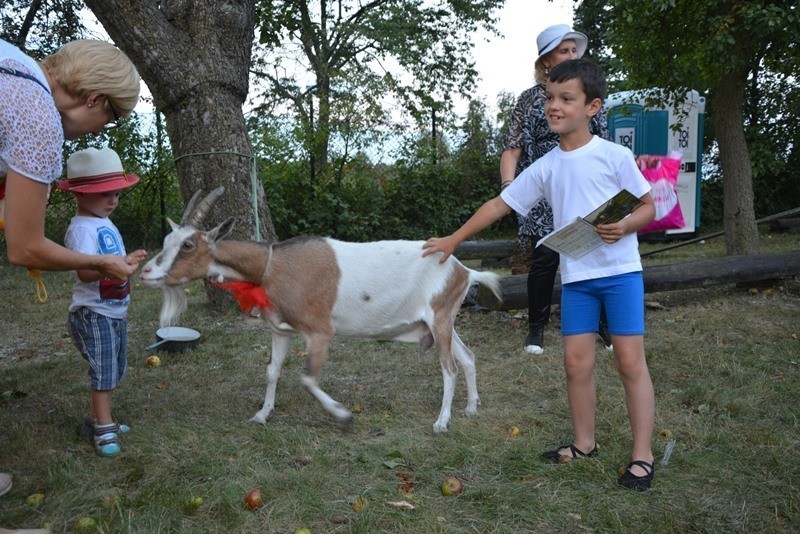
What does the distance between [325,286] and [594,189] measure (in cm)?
160

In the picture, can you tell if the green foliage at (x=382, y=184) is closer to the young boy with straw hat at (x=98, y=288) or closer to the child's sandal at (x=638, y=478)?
the young boy with straw hat at (x=98, y=288)

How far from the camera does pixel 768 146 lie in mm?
15766

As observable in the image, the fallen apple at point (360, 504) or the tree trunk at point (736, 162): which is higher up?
the tree trunk at point (736, 162)

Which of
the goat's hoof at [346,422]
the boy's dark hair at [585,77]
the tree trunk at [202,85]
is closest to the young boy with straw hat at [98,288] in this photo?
the goat's hoof at [346,422]

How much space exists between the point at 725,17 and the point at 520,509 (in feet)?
21.2

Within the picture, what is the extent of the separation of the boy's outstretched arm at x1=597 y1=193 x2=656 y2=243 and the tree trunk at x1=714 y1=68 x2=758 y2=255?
6916 millimetres

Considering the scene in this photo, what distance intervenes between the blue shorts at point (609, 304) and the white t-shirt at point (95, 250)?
2270 mm

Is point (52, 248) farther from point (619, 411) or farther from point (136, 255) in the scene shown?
point (619, 411)

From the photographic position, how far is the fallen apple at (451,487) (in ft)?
9.38

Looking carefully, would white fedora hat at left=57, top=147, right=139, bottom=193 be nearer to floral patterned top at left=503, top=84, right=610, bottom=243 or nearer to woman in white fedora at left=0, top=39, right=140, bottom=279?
woman in white fedora at left=0, top=39, right=140, bottom=279

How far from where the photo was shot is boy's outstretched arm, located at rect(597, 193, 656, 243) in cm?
286

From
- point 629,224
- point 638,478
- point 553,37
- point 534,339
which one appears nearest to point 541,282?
point 534,339

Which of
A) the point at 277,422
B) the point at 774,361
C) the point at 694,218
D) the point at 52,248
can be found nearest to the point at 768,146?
the point at 694,218

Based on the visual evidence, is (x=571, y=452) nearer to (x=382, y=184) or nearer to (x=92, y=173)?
(x=92, y=173)
